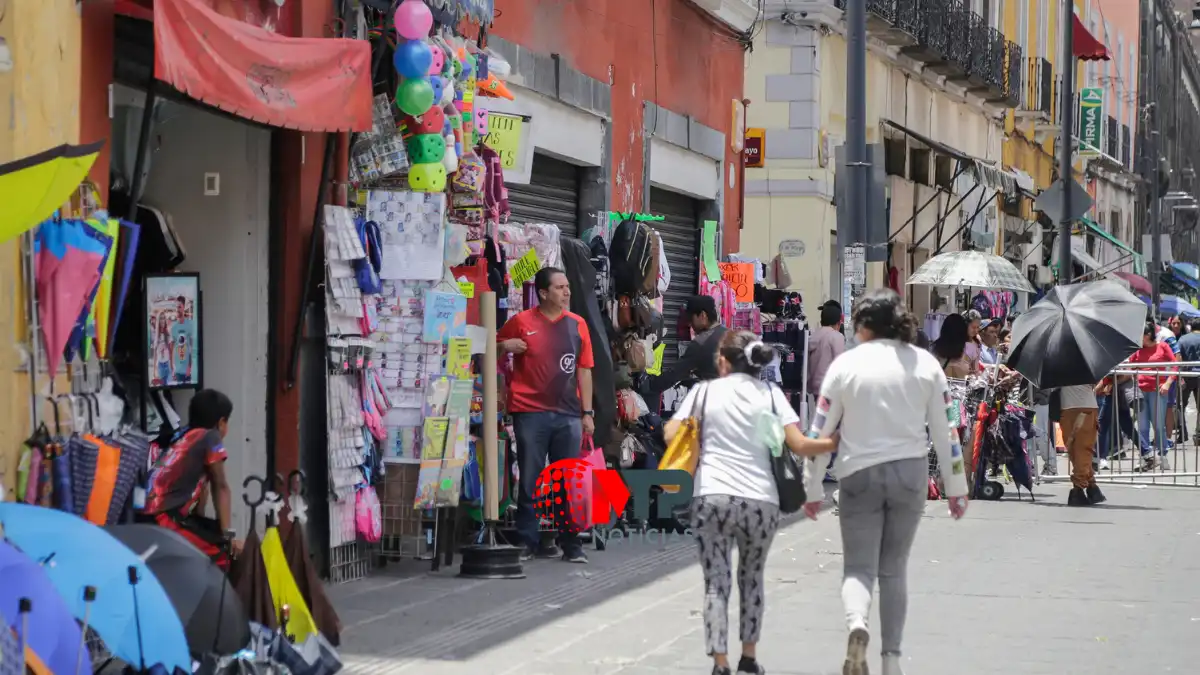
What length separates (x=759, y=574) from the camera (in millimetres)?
8289

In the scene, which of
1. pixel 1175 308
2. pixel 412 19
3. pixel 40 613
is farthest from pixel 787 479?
pixel 1175 308

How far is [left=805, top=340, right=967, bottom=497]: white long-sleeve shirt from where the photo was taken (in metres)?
8.07

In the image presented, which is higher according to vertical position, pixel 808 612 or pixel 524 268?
pixel 524 268

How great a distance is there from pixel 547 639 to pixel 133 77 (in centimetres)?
334

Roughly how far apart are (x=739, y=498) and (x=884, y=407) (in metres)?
0.71

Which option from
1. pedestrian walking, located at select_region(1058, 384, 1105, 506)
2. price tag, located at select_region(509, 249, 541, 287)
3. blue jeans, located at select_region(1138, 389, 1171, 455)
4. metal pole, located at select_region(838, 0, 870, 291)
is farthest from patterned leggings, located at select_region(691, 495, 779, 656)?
blue jeans, located at select_region(1138, 389, 1171, 455)

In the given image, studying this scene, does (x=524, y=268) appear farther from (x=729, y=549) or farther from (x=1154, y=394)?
(x=1154, y=394)

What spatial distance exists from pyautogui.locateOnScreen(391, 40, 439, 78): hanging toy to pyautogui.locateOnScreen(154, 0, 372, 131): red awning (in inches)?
32.8

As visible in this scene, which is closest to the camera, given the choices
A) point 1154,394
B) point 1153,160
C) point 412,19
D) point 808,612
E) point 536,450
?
point 808,612

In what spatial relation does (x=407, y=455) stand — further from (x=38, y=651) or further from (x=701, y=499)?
(x=38, y=651)

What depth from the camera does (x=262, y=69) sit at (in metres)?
9.45

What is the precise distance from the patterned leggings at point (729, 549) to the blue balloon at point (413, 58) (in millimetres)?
4045

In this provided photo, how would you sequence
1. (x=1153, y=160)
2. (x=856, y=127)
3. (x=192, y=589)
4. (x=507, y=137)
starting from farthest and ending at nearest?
(x=1153, y=160) → (x=856, y=127) → (x=507, y=137) → (x=192, y=589)
